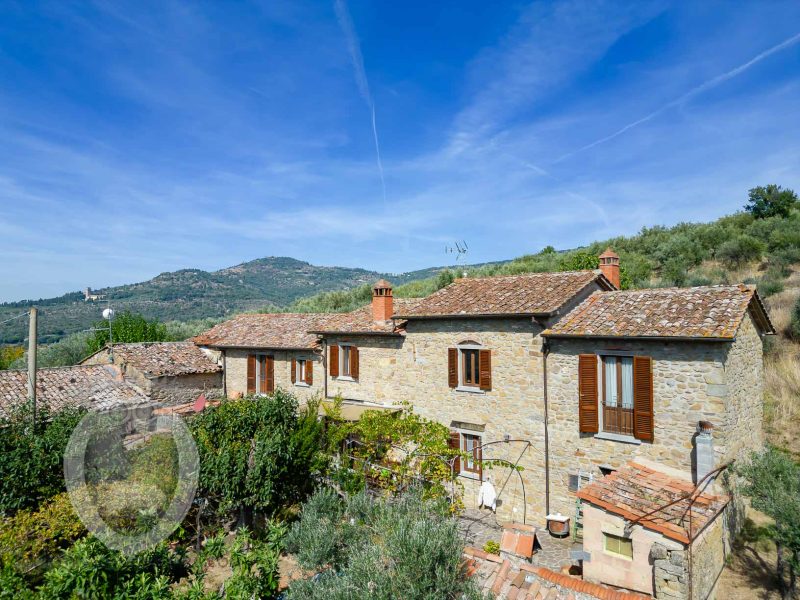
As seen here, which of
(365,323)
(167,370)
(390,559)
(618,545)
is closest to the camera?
(390,559)

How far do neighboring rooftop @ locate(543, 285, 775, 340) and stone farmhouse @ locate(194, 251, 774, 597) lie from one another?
0.16 feet

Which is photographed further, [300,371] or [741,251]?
[741,251]

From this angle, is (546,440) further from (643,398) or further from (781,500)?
(781,500)

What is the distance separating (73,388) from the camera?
21.3 meters

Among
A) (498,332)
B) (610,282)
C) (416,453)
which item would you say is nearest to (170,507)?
(416,453)

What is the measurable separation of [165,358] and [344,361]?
1237 cm

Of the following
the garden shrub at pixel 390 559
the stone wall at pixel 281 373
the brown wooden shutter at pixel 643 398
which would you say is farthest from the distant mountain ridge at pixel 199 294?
the brown wooden shutter at pixel 643 398

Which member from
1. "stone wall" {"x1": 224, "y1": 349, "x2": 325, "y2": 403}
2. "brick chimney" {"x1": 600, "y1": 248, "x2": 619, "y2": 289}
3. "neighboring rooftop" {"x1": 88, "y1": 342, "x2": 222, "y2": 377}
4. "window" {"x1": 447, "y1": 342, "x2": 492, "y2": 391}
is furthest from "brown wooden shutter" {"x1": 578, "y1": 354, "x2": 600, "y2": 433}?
"neighboring rooftop" {"x1": 88, "y1": 342, "x2": 222, "y2": 377}

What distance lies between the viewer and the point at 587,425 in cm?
1349

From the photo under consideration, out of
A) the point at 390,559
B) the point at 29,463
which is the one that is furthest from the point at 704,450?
the point at 29,463

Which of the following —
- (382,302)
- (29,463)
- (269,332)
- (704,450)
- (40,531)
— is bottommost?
(40,531)

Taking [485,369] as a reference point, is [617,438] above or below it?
below

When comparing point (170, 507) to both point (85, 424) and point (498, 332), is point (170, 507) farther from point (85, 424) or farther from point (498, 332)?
point (498, 332)

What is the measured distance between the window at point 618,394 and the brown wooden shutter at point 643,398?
251 mm
